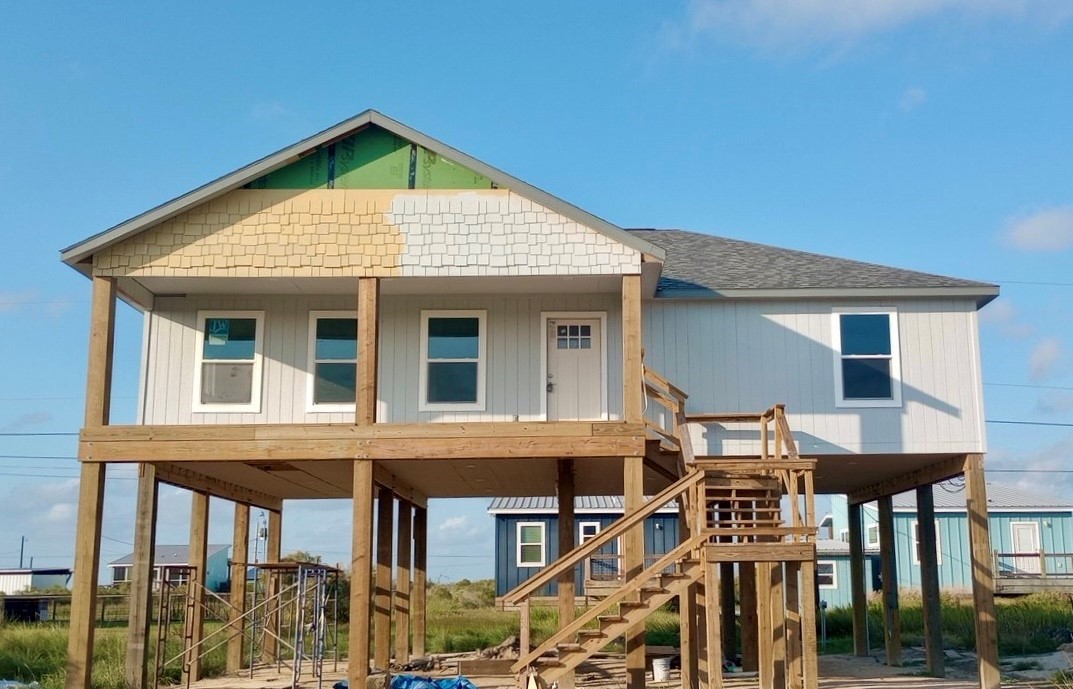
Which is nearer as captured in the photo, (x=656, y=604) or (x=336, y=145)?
(x=656, y=604)

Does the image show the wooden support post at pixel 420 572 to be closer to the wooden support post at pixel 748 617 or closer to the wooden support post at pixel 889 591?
the wooden support post at pixel 748 617

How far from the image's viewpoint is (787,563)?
54.7 ft

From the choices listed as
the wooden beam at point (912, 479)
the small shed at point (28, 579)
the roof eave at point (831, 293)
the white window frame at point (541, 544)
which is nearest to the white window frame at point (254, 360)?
the roof eave at point (831, 293)

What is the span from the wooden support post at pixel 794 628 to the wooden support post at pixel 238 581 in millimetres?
12304

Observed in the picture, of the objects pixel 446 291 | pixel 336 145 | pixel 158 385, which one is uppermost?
pixel 336 145

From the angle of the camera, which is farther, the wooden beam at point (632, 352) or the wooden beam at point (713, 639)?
the wooden beam at point (632, 352)

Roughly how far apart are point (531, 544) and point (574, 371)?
20.4m

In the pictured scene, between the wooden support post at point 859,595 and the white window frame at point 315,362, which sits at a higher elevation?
the white window frame at point 315,362

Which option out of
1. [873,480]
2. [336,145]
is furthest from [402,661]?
[336,145]

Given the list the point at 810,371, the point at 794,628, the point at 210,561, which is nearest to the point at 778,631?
the point at 794,628

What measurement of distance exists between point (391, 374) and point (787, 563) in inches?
287

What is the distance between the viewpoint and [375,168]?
60.4ft

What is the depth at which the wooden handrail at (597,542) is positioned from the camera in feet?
49.9

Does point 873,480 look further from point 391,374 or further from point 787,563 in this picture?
point 391,374
